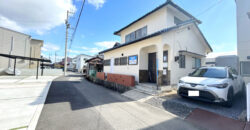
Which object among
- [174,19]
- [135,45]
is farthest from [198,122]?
[174,19]

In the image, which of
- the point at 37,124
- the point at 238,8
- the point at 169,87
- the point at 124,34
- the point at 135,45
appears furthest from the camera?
the point at 124,34

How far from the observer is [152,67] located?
7.26 m

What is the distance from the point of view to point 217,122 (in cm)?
281

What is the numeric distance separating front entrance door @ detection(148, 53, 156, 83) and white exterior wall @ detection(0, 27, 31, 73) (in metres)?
21.0

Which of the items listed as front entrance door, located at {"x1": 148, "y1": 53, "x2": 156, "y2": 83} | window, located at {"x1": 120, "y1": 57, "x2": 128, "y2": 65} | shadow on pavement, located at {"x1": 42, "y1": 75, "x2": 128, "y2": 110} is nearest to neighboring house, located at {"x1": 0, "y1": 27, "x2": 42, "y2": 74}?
shadow on pavement, located at {"x1": 42, "y1": 75, "x2": 128, "y2": 110}

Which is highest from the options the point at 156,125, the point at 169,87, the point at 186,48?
the point at 186,48

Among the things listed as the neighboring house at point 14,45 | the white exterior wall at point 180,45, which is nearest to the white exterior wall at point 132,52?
the white exterior wall at point 180,45

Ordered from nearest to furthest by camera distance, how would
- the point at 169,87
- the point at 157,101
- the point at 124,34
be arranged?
the point at 157,101 < the point at 169,87 < the point at 124,34

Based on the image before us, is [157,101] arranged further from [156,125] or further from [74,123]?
[74,123]

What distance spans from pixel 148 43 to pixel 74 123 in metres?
5.75

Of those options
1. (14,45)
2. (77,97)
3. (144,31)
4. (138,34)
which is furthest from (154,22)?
(14,45)

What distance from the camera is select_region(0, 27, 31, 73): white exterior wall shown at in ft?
47.8

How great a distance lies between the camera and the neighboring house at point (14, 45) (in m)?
14.6

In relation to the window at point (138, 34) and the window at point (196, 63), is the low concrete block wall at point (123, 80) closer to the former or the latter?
the window at point (138, 34)
